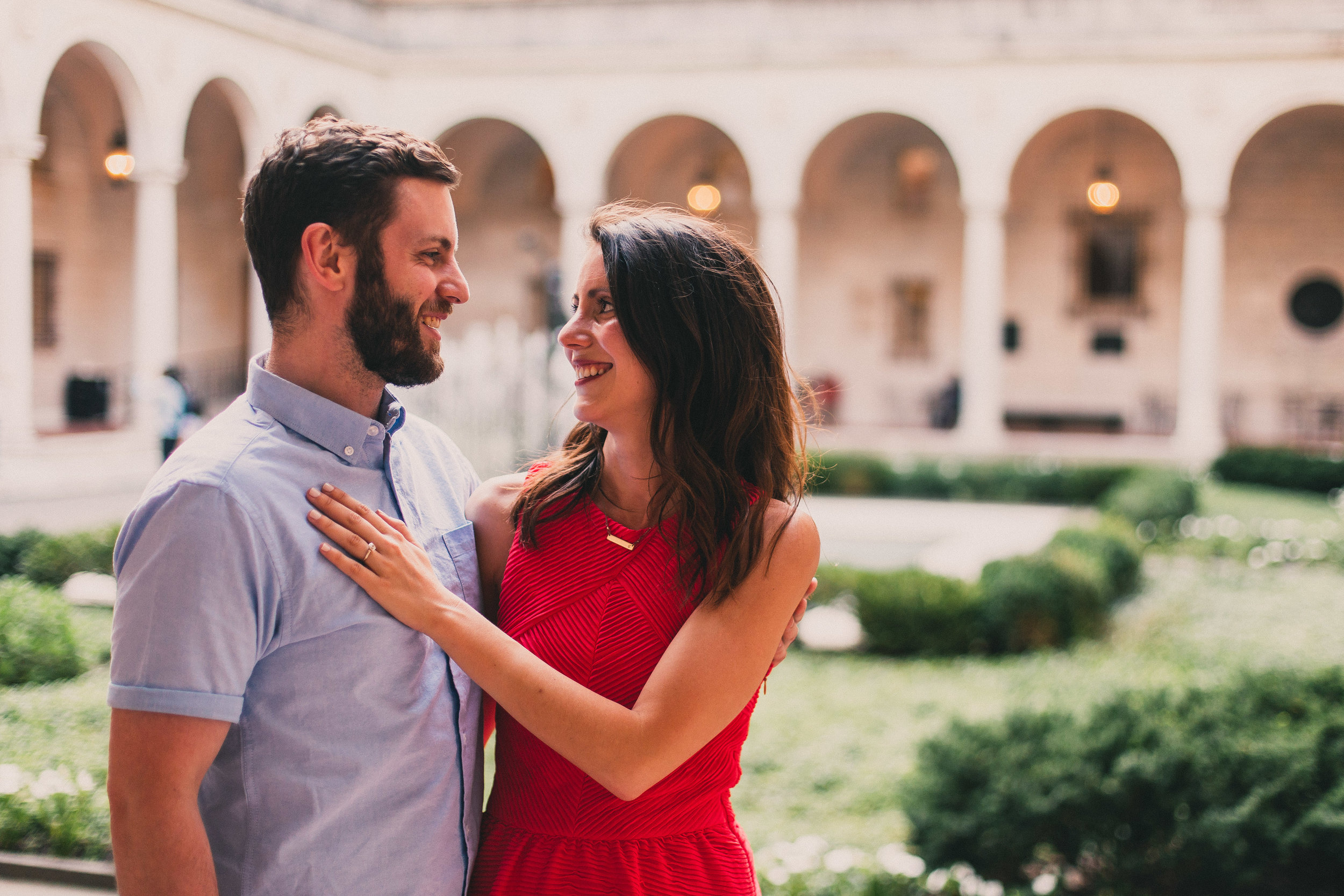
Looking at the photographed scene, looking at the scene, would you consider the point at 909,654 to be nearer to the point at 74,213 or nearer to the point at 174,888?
the point at 174,888

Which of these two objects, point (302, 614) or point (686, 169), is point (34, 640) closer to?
point (302, 614)

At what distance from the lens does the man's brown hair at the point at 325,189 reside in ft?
6.23

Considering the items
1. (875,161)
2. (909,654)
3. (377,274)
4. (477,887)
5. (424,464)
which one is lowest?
(909,654)

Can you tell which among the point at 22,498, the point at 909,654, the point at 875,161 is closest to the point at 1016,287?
the point at 875,161

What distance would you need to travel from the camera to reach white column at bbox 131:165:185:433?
18.4 meters

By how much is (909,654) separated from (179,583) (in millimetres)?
8271

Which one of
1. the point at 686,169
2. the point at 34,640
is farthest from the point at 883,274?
the point at 34,640

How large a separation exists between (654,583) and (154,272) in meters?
18.5

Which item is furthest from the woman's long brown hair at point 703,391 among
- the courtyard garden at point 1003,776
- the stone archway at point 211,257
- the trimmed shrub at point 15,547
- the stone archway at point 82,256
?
the stone archway at point 211,257

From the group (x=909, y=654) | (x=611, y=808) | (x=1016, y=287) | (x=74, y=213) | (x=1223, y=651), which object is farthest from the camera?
(x=1016, y=287)

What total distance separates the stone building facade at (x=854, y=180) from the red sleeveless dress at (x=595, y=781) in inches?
573

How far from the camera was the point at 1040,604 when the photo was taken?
30.3 ft

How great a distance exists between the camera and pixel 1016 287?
2536 cm

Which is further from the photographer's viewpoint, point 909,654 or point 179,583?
point 909,654
